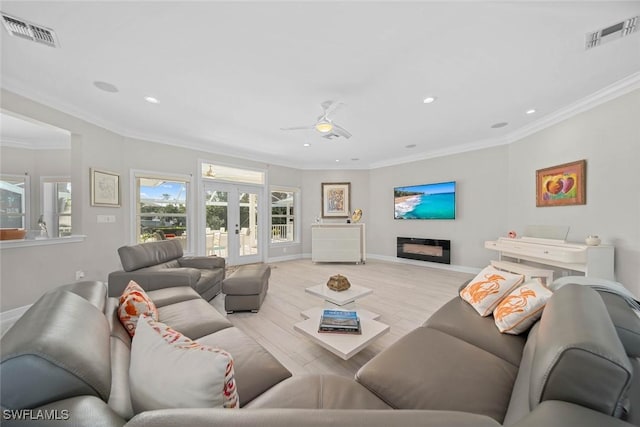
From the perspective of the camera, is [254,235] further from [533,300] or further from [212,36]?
[533,300]

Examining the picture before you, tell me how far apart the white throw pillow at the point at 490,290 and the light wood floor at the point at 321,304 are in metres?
0.81

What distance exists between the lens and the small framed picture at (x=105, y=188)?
3432 mm

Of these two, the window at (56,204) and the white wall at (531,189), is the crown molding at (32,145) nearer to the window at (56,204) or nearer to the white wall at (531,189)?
the window at (56,204)

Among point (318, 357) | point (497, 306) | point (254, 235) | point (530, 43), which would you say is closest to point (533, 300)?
point (497, 306)

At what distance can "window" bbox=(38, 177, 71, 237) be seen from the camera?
4.52m

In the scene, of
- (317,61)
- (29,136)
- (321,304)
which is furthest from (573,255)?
(29,136)

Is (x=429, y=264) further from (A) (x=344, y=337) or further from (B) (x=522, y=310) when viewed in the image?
(A) (x=344, y=337)

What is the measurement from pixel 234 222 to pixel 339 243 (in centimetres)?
262

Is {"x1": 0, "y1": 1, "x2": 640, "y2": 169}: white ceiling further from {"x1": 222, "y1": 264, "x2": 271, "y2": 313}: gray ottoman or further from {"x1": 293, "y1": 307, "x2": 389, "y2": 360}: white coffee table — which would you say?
{"x1": 293, "y1": 307, "x2": 389, "y2": 360}: white coffee table

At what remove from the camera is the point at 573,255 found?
8.93 ft

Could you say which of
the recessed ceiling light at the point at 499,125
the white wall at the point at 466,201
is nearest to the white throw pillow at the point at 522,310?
the recessed ceiling light at the point at 499,125

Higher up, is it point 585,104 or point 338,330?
point 585,104

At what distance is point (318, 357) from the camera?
195 centimetres

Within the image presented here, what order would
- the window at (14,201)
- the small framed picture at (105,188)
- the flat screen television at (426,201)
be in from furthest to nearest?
the flat screen television at (426,201) < the window at (14,201) < the small framed picture at (105,188)
